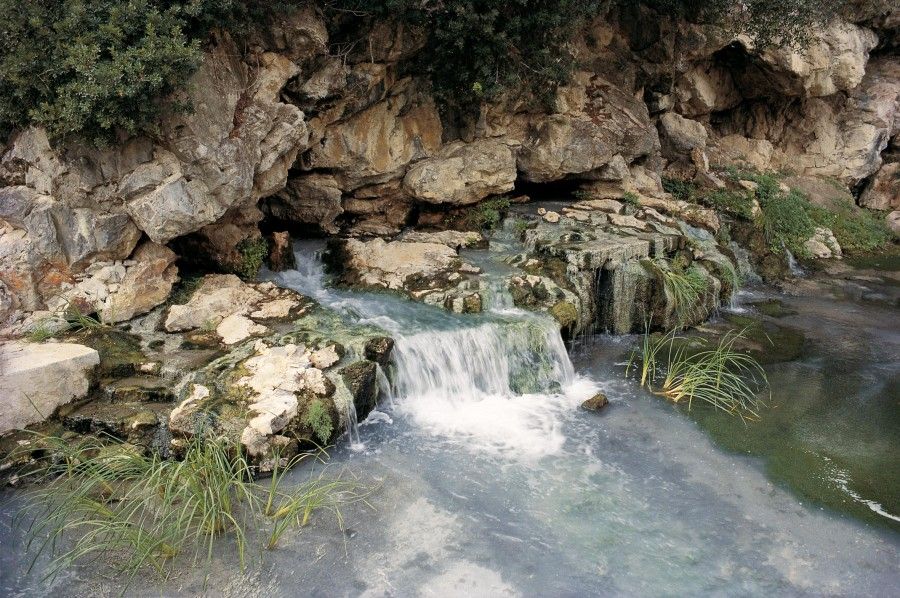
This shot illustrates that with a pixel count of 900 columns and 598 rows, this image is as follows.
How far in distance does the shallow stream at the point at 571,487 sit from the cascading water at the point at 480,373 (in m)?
0.03

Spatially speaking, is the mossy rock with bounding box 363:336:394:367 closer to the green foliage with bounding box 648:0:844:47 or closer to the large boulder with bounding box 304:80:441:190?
the large boulder with bounding box 304:80:441:190

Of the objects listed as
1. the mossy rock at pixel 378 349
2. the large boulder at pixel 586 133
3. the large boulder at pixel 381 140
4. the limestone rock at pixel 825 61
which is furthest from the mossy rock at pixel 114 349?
the limestone rock at pixel 825 61

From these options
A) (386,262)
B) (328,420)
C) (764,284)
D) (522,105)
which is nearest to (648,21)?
(522,105)

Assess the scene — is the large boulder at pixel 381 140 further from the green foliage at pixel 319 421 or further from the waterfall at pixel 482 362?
the green foliage at pixel 319 421

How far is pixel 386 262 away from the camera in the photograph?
10508 millimetres

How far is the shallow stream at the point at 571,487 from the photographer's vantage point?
500 cm

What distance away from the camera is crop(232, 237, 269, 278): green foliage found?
10039mm

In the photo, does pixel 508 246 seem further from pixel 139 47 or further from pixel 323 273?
pixel 139 47

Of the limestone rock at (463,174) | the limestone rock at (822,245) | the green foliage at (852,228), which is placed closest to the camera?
the limestone rock at (463,174)

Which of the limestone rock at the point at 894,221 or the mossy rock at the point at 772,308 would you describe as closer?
the mossy rock at the point at 772,308

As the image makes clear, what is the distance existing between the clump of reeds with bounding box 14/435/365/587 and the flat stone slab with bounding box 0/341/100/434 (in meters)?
0.79

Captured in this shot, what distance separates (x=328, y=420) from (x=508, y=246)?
226 inches

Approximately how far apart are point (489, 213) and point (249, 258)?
182 inches

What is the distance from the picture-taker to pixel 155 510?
211 inches
